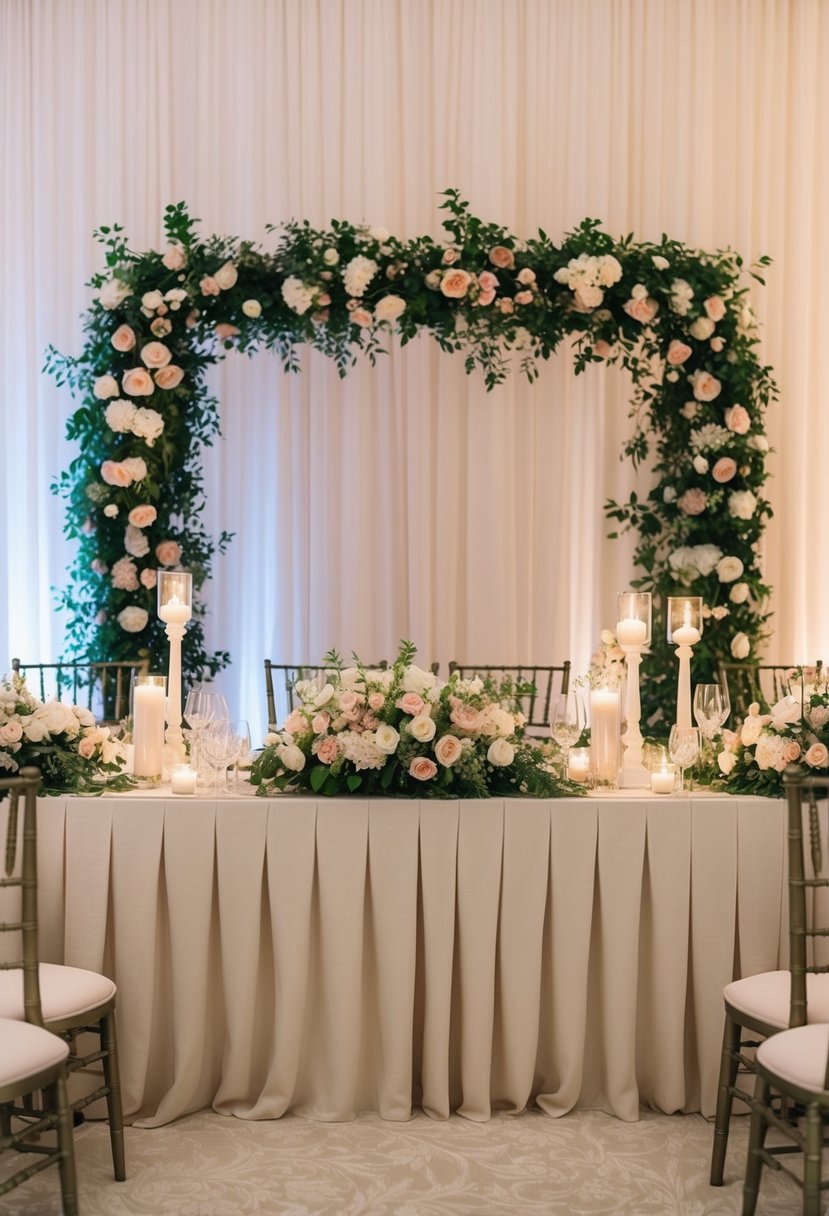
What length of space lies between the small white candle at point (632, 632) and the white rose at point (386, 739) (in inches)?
30.6

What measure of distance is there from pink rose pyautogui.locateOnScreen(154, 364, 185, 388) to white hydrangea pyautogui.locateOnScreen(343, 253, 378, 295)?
0.83m

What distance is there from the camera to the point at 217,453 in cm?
607

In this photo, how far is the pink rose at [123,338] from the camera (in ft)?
17.3

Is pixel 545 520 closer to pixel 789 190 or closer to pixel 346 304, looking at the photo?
pixel 346 304

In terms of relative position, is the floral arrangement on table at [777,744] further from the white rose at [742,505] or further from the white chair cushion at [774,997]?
the white rose at [742,505]

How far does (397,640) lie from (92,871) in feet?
10.2

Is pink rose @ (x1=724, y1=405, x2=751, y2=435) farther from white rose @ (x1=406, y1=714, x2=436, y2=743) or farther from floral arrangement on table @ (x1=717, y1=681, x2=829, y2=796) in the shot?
white rose @ (x1=406, y1=714, x2=436, y2=743)

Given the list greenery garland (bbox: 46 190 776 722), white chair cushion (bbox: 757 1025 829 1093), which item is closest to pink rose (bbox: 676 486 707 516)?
greenery garland (bbox: 46 190 776 722)

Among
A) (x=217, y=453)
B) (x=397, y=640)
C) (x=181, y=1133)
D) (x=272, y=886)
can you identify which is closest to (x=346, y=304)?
(x=217, y=453)

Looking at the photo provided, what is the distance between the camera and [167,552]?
5.46m

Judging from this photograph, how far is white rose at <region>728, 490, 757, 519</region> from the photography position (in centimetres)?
549

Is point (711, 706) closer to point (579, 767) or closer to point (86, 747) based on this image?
point (579, 767)

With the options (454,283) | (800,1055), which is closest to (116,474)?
(454,283)

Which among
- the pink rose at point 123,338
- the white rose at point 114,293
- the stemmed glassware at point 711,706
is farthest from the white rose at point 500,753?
the white rose at point 114,293
